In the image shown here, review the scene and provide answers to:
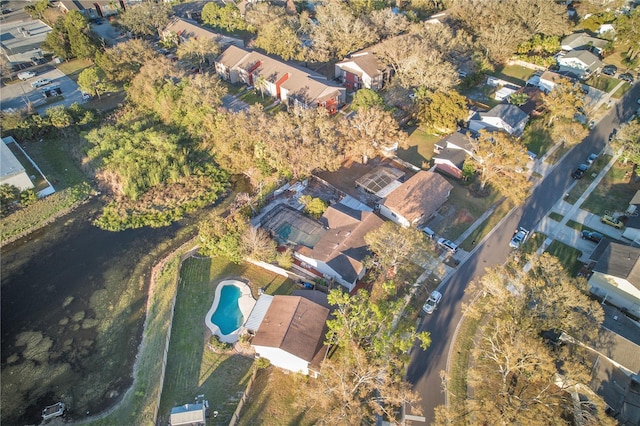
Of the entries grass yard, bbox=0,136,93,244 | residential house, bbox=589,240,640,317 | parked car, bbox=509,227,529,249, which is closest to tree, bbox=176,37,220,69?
grass yard, bbox=0,136,93,244

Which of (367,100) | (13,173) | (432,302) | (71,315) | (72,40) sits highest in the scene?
(367,100)

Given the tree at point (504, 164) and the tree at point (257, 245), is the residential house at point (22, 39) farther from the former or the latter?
the tree at point (504, 164)

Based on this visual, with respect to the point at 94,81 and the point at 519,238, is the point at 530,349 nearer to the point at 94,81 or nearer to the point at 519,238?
the point at 519,238

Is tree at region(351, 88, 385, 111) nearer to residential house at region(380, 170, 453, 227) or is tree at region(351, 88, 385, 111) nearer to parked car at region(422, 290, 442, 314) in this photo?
residential house at region(380, 170, 453, 227)

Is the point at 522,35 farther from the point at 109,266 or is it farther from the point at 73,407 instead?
the point at 73,407

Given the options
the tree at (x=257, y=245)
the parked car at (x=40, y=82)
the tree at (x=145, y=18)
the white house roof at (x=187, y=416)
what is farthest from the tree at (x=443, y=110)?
the parked car at (x=40, y=82)

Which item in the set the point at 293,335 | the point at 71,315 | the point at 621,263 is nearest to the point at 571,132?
the point at 621,263

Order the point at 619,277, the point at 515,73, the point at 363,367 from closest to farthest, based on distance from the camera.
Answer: the point at 363,367
the point at 619,277
the point at 515,73
